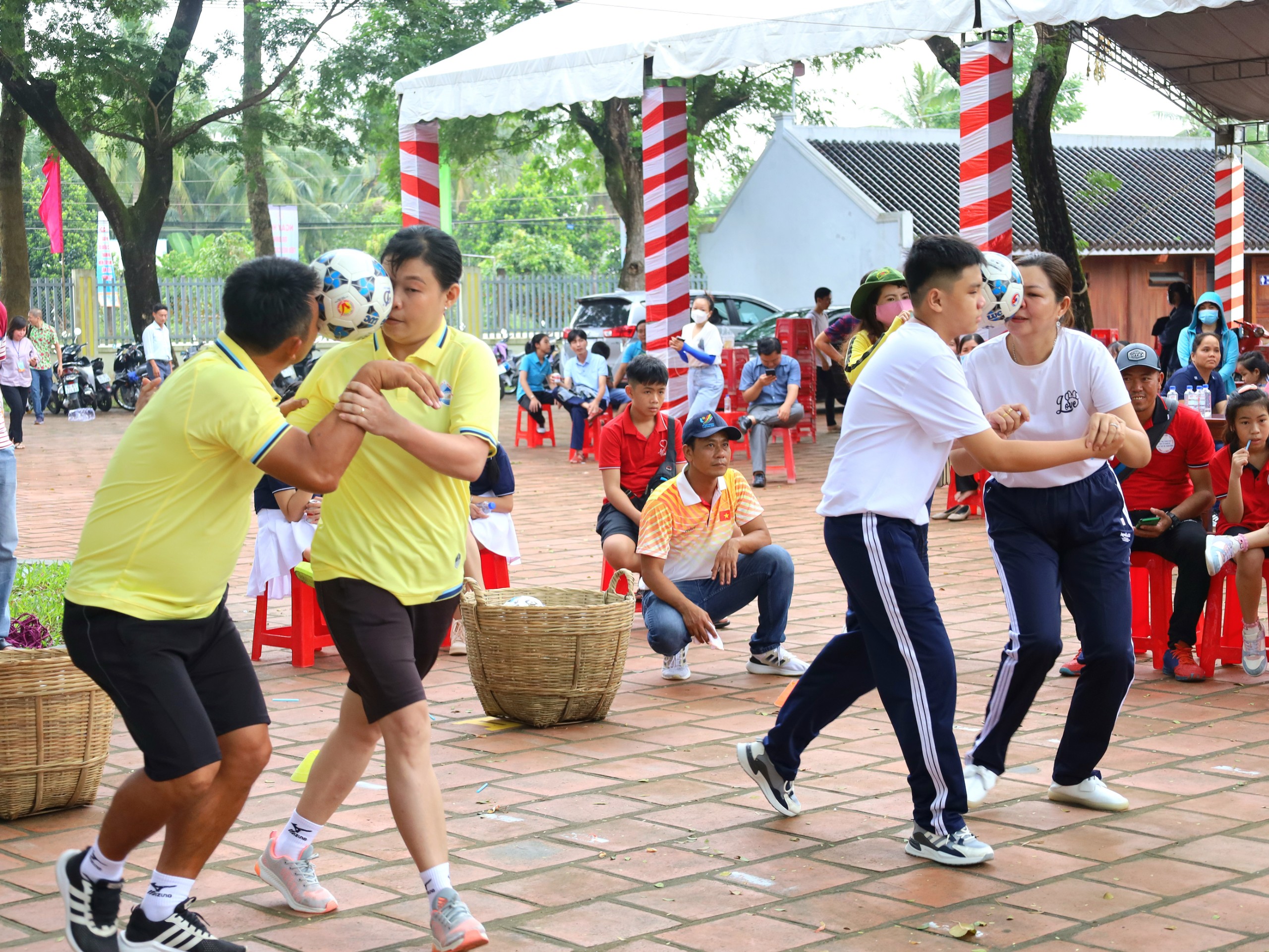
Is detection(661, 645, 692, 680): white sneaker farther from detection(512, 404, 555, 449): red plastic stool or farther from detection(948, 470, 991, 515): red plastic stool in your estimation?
detection(512, 404, 555, 449): red plastic stool

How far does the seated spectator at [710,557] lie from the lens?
613cm

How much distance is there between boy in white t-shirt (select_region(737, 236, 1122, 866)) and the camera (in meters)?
3.90

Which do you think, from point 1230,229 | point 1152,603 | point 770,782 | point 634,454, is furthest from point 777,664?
point 1230,229

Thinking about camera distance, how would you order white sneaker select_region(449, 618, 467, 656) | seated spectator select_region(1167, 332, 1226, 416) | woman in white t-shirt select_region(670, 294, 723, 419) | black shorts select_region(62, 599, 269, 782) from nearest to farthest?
black shorts select_region(62, 599, 269, 782)
white sneaker select_region(449, 618, 467, 656)
seated spectator select_region(1167, 332, 1226, 416)
woman in white t-shirt select_region(670, 294, 723, 419)

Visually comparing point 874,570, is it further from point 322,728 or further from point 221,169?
point 221,169

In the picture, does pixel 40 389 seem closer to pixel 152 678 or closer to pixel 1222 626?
pixel 1222 626

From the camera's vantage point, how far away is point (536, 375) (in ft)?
55.6

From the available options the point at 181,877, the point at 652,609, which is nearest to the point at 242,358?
the point at 181,877

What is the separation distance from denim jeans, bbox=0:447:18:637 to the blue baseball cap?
285 centimetres

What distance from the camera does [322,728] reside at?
5.55 m

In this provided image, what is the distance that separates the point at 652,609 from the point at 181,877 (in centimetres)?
313

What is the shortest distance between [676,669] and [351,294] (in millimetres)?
3298

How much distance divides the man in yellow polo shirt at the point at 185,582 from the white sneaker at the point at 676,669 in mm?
3114

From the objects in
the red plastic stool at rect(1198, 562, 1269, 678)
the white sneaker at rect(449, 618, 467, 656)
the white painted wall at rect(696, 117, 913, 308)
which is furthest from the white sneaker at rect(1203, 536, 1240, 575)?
the white painted wall at rect(696, 117, 913, 308)
